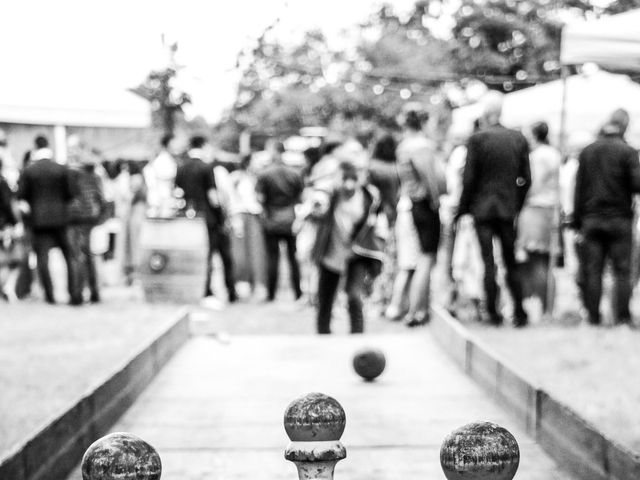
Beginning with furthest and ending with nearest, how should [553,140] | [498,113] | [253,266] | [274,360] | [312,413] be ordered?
[553,140] → [253,266] → [498,113] → [274,360] → [312,413]

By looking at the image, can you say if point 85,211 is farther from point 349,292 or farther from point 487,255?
point 487,255

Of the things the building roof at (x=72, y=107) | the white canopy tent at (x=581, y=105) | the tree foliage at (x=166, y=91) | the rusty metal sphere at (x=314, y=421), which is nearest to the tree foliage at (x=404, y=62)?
the tree foliage at (x=166, y=91)

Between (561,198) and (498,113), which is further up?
(498,113)

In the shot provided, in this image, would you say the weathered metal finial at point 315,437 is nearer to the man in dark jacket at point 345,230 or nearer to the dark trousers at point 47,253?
the man in dark jacket at point 345,230

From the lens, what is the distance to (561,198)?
38.1ft

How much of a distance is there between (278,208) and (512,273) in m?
3.69

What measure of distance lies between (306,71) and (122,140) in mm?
35006

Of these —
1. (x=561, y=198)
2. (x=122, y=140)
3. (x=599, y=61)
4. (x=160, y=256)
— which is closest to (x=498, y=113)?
(x=599, y=61)

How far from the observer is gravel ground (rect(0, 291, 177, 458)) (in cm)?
633

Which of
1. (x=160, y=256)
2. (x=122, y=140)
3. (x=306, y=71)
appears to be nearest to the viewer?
(x=160, y=256)

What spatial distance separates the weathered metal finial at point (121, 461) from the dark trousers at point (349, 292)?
235 inches

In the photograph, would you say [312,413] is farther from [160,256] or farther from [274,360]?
[160,256]

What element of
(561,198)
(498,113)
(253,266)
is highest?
(498,113)

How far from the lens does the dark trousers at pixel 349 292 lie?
9.46 metres
